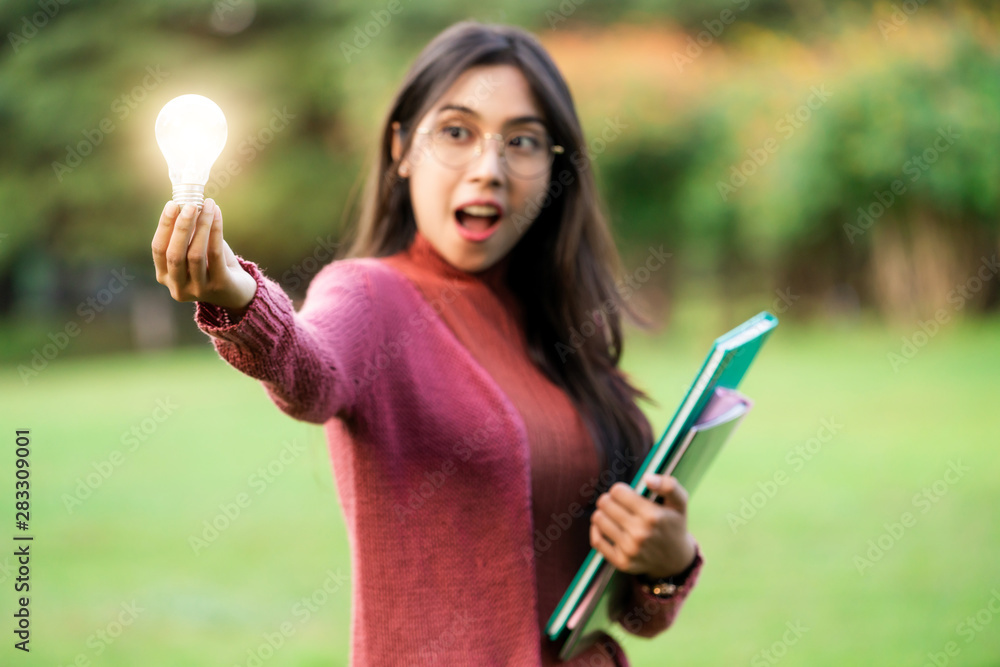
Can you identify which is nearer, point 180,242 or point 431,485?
point 180,242

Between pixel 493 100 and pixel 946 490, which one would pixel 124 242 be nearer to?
pixel 946 490

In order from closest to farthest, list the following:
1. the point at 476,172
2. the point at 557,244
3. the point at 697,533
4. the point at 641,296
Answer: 1. the point at 476,172
2. the point at 557,244
3. the point at 697,533
4. the point at 641,296

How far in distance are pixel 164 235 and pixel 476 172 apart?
2.26 ft

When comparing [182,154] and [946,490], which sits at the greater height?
[182,154]

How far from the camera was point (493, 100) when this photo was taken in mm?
1509

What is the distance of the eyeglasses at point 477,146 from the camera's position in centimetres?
149

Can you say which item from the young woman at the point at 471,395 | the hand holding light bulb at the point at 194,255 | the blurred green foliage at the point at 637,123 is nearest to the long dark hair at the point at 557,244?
the young woman at the point at 471,395

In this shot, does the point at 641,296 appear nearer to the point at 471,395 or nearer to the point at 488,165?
the point at 488,165

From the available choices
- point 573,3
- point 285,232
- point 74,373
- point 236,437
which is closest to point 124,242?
point 285,232

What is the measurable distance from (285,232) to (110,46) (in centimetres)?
456

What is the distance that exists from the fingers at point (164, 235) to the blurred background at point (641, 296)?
3.26ft

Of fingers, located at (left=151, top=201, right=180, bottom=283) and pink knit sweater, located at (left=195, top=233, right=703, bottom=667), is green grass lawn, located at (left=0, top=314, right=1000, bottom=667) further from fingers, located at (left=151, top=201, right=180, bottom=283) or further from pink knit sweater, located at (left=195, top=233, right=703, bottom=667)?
fingers, located at (left=151, top=201, right=180, bottom=283)

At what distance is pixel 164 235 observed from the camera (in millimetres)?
838

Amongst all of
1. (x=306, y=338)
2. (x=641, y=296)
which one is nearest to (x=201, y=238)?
(x=306, y=338)
